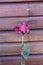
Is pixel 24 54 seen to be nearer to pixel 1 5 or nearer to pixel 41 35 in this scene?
pixel 41 35

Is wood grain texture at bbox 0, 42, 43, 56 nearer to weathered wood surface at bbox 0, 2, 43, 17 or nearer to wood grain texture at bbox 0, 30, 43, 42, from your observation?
wood grain texture at bbox 0, 30, 43, 42

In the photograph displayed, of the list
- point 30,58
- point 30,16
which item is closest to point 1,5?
point 30,16

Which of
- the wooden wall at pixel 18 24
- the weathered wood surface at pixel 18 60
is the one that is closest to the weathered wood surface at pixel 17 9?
the wooden wall at pixel 18 24

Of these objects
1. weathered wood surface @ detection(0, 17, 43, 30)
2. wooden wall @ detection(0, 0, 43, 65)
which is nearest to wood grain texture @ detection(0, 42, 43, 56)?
wooden wall @ detection(0, 0, 43, 65)

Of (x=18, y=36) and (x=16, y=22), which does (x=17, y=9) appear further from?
(x=18, y=36)

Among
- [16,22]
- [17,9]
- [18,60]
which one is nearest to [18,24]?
[16,22]

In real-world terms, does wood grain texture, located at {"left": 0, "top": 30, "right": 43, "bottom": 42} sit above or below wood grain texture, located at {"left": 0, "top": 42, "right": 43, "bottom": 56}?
above

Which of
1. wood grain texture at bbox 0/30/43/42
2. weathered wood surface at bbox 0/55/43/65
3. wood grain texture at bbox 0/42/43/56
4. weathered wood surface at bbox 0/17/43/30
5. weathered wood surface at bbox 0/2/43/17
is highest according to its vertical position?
weathered wood surface at bbox 0/2/43/17

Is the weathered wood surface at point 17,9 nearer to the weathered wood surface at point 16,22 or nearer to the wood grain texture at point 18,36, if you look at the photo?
the weathered wood surface at point 16,22
